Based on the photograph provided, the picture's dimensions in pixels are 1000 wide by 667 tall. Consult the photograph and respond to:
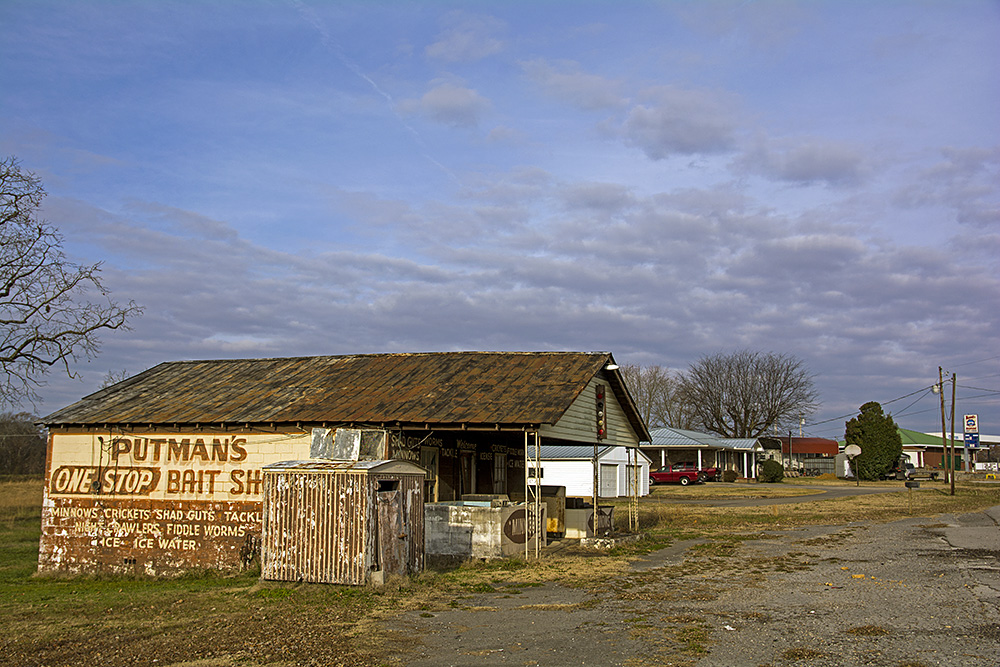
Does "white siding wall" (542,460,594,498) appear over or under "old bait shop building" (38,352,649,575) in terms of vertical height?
under

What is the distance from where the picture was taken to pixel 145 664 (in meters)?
8.29

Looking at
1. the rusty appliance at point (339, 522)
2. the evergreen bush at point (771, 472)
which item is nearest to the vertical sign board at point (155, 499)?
the rusty appliance at point (339, 522)

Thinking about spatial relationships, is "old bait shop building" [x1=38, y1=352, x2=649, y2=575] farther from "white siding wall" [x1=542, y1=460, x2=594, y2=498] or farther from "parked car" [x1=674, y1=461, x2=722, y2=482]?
"parked car" [x1=674, y1=461, x2=722, y2=482]

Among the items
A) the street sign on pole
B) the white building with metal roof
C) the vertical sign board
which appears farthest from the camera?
the street sign on pole

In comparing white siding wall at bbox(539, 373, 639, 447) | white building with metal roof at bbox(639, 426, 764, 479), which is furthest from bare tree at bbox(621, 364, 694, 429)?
white siding wall at bbox(539, 373, 639, 447)

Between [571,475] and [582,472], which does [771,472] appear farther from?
[571,475]

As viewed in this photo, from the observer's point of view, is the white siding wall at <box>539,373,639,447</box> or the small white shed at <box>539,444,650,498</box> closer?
the white siding wall at <box>539,373,639,447</box>

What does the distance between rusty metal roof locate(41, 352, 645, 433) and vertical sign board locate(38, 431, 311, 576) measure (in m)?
0.53

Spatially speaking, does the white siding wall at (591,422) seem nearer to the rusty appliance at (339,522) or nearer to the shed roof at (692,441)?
the rusty appliance at (339,522)

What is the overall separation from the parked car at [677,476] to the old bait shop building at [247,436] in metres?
36.9

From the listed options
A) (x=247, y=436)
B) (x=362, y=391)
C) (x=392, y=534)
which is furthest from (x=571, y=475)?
(x=392, y=534)

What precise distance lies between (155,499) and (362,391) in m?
4.98

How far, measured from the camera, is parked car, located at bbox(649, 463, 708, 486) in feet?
181

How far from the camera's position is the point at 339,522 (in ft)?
42.8
